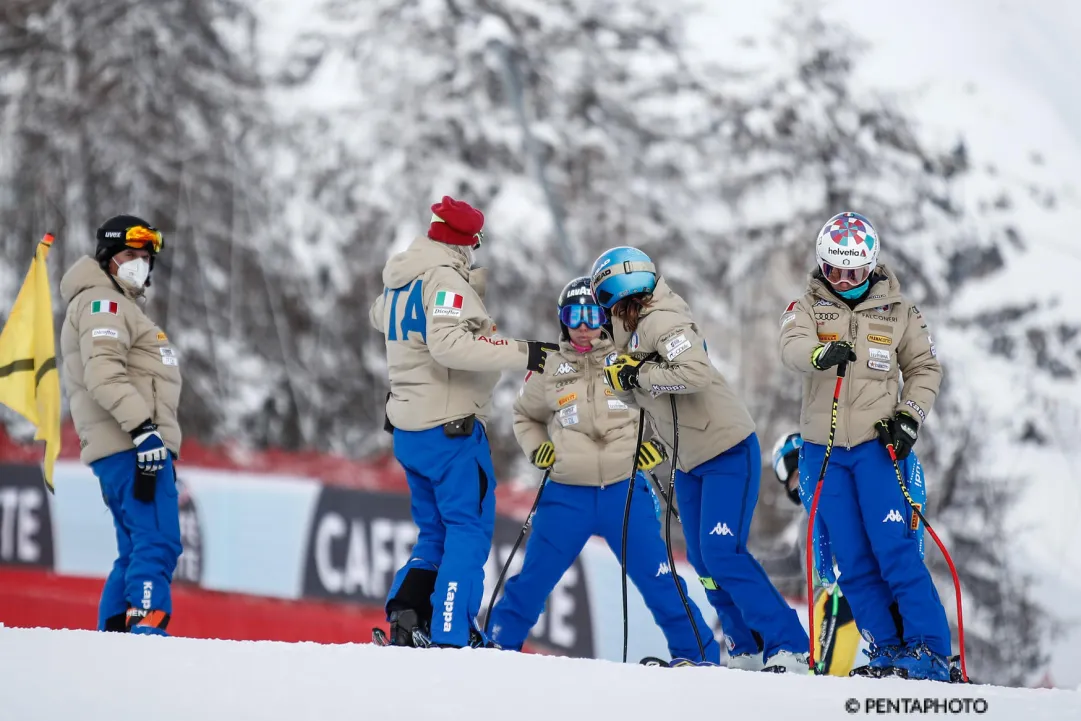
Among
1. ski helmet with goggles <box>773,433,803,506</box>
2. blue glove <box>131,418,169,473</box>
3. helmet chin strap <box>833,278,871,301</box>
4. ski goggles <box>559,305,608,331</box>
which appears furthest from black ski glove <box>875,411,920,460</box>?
blue glove <box>131,418,169,473</box>

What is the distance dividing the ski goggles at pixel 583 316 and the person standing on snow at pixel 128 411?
191cm

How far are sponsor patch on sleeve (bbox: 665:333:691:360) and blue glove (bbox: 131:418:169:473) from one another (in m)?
2.35

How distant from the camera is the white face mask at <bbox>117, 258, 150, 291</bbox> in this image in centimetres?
607

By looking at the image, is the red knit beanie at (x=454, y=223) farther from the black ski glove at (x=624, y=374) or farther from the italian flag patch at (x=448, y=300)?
the black ski glove at (x=624, y=374)

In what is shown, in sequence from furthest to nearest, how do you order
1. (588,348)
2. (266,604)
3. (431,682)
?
1. (266,604)
2. (588,348)
3. (431,682)

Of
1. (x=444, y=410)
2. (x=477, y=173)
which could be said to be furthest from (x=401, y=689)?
(x=477, y=173)

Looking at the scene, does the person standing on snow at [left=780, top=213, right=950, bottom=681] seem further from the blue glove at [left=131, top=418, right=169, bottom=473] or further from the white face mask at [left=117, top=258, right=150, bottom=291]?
the white face mask at [left=117, top=258, right=150, bottom=291]

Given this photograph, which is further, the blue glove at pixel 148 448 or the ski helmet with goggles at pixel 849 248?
the blue glove at pixel 148 448

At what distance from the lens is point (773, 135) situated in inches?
617

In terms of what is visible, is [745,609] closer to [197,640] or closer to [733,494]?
[733,494]

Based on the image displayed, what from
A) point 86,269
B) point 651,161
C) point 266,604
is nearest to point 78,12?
point 651,161

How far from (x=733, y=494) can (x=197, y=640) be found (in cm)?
221

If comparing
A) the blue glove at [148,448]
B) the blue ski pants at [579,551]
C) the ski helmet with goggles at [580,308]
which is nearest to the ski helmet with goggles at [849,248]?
the ski helmet with goggles at [580,308]

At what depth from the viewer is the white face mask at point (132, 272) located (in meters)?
6.07
